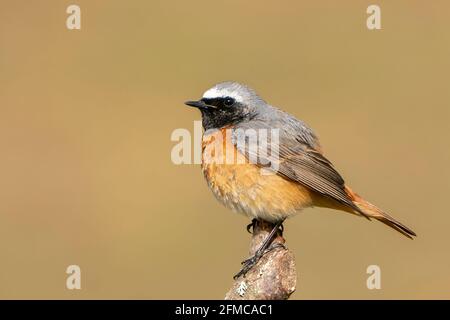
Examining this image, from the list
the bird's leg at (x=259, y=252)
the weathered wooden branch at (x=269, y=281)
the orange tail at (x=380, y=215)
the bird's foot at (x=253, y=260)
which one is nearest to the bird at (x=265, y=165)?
the orange tail at (x=380, y=215)

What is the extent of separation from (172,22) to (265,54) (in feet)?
7.08

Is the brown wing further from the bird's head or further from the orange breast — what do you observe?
the bird's head

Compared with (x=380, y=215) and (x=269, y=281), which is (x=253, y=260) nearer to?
(x=269, y=281)

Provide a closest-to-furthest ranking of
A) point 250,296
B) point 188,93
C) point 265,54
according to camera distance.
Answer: point 250,296 → point 188,93 → point 265,54

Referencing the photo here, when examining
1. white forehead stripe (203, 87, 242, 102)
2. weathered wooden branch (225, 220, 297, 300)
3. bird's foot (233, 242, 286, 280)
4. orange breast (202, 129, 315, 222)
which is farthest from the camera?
white forehead stripe (203, 87, 242, 102)

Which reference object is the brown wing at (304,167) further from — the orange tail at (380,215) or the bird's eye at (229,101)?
the bird's eye at (229,101)

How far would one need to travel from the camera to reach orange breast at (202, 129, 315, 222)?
23.1 feet

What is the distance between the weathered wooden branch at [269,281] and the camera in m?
5.67

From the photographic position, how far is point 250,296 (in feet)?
18.5

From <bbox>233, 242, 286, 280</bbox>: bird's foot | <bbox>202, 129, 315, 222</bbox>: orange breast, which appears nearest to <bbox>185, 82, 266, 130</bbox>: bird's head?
<bbox>202, 129, 315, 222</bbox>: orange breast

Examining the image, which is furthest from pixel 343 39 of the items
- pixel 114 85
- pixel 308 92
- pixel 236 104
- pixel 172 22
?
pixel 236 104

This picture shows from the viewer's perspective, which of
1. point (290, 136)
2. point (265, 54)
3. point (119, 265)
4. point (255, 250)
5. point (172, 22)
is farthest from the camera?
point (172, 22)

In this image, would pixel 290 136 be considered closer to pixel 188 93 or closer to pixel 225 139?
pixel 225 139

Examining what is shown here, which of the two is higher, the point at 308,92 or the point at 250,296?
the point at 308,92
